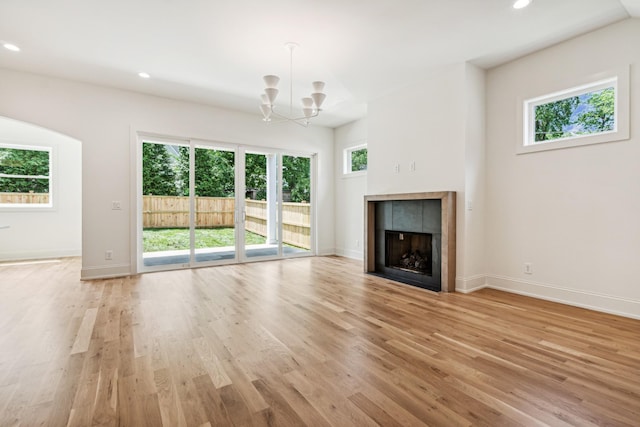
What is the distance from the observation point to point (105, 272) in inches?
185

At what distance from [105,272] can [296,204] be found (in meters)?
3.61

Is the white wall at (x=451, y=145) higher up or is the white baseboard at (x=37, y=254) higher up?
the white wall at (x=451, y=145)

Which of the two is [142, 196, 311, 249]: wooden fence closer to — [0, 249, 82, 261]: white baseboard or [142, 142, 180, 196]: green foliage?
[142, 142, 180, 196]: green foliage

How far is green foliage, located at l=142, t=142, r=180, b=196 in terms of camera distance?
5.14m

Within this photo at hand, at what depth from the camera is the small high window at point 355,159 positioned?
6.35 metres

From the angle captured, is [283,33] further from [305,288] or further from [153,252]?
[153,252]

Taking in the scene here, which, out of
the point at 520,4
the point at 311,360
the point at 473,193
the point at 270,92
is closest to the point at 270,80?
the point at 270,92

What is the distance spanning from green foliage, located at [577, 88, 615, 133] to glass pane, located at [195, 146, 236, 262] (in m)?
5.25


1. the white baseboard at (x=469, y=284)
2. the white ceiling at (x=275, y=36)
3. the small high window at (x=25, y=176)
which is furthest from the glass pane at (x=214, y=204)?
the white baseboard at (x=469, y=284)

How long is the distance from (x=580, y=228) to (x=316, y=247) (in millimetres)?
4594

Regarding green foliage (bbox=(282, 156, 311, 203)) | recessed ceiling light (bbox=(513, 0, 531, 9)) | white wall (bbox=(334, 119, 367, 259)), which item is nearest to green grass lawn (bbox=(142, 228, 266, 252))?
green foliage (bbox=(282, 156, 311, 203))

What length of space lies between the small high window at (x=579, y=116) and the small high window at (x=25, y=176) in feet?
28.7

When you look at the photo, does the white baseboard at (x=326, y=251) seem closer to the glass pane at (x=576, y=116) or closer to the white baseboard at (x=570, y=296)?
the white baseboard at (x=570, y=296)

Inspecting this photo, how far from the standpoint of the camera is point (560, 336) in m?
2.55
